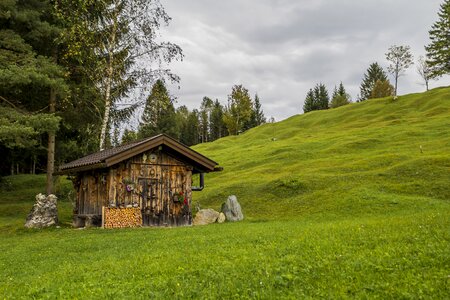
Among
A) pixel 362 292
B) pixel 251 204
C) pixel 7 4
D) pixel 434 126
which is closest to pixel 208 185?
pixel 251 204

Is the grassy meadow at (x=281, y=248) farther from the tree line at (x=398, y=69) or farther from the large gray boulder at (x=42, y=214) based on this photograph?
the tree line at (x=398, y=69)

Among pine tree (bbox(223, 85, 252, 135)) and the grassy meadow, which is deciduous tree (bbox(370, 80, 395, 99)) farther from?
the grassy meadow

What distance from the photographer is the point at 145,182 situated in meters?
22.2

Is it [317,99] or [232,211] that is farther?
[317,99]

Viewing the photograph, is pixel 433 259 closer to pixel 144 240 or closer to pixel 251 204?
pixel 144 240

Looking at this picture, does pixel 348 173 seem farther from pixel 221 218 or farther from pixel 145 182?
pixel 145 182

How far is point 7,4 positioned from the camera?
24.1m

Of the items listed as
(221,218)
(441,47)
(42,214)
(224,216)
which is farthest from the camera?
(441,47)

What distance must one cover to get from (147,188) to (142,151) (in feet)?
7.04

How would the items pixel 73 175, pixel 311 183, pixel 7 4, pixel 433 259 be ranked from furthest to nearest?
1. pixel 311 183
2. pixel 73 175
3. pixel 7 4
4. pixel 433 259

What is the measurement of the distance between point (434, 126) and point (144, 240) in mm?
43832

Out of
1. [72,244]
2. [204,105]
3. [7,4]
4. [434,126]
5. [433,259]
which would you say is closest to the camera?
[433,259]

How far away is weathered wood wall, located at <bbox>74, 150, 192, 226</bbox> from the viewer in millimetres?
21516

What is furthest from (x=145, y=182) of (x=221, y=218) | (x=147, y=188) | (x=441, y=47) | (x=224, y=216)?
(x=441, y=47)
